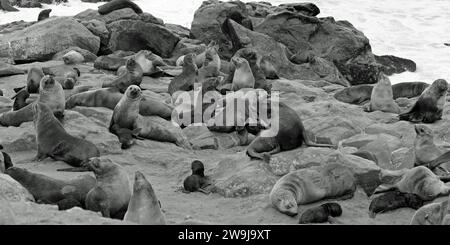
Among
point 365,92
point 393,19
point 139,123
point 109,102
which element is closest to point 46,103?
point 139,123

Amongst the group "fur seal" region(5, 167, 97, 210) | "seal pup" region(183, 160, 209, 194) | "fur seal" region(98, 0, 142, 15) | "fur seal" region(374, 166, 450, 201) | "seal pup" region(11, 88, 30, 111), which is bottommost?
"fur seal" region(98, 0, 142, 15)

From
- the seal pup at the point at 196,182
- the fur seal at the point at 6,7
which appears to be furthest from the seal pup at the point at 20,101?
the fur seal at the point at 6,7

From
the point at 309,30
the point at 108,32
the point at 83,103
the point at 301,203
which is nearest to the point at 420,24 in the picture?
the point at 309,30

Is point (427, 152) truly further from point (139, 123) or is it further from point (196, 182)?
point (139, 123)

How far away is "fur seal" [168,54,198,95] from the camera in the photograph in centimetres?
1275

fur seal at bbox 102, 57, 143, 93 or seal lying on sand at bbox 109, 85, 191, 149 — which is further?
fur seal at bbox 102, 57, 143, 93

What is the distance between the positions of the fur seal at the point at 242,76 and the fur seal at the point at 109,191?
6.22m

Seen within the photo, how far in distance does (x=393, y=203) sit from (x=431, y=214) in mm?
748

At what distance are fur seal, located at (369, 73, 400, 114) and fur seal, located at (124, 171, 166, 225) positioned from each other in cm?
689

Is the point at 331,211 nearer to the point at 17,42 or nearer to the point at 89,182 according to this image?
the point at 89,182

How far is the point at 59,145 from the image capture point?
8180 mm

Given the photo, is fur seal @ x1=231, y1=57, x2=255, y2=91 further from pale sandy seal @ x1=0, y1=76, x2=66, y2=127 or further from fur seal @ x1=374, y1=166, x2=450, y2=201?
fur seal @ x1=374, y1=166, x2=450, y2=201

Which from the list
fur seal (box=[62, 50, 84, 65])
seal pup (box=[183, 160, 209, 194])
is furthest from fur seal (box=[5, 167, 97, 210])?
fur seal (box=[62, 50, 84, 65])

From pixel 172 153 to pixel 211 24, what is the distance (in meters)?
11.4
